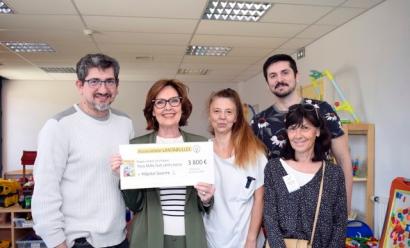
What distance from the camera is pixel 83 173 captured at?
1580mm

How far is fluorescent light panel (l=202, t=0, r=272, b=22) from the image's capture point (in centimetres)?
338

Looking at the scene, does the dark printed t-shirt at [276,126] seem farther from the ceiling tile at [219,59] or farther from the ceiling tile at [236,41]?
the ceiling tile at [219,59]

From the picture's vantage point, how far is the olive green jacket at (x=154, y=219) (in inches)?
61.1

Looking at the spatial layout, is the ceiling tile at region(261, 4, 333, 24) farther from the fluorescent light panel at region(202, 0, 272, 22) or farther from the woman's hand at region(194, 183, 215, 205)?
the woman's hand at region(194, 183, 215, 205)

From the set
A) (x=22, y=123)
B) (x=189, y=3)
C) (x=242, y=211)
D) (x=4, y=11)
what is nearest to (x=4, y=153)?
(x=22, y=123)

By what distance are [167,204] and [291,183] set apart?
2.05 feet

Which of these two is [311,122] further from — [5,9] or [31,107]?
[31,107]

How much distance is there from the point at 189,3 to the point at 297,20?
1303 mm

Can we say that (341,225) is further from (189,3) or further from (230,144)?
(189,3)

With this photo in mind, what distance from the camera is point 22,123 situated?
319 inches

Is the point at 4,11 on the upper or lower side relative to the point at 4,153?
upper

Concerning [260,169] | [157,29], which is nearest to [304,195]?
[260,169]

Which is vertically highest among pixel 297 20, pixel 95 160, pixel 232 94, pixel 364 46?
pixel 297 20

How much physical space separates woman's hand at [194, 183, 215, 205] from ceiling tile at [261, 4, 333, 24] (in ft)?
8.04
